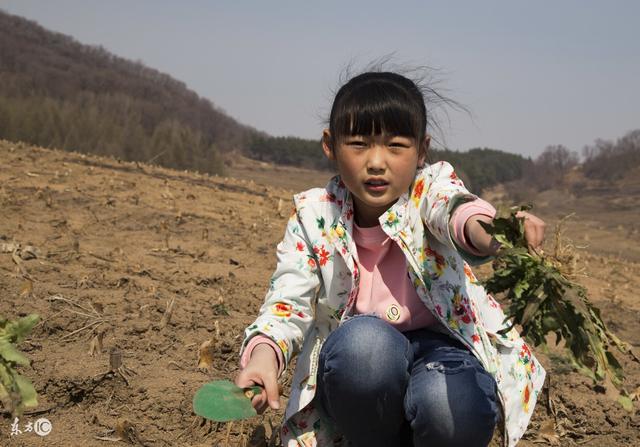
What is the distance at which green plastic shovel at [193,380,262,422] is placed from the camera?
5.34 ft

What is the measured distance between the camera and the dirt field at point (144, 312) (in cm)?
255

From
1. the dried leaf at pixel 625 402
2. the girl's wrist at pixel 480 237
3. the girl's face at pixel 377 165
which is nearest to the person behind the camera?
the dried leaf at pixel 625 402

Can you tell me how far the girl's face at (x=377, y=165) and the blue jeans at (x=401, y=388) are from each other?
391mm

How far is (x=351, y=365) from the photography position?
2.00 meters

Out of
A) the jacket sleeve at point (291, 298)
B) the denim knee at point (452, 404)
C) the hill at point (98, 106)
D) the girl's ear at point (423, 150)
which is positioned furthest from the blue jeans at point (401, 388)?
the hill at point (98, 106)

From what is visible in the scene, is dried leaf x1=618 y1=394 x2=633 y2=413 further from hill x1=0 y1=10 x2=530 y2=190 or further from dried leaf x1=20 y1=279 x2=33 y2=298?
hill x1=0 y1=10 x2=530 y2=190

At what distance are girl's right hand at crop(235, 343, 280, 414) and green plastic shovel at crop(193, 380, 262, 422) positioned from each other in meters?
0.03

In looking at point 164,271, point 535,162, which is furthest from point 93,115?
point 535,162

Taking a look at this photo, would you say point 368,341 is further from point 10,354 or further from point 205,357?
point 205,357

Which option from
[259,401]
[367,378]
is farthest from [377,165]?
[259,401]

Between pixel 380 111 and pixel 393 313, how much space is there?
0.63m

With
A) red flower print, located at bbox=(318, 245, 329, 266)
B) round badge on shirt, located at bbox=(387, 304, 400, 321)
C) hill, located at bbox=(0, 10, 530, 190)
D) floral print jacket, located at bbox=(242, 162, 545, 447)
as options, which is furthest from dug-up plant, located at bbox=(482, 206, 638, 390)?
hill, located at bbox=(0, 10, 530, 190)

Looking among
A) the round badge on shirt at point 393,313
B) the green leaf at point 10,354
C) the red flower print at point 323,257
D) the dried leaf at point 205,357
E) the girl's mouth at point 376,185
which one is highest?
the girl's mouth at point 376,185

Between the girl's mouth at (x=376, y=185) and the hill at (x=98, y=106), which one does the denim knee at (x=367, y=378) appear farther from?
the hill at (x=98, y=106)
